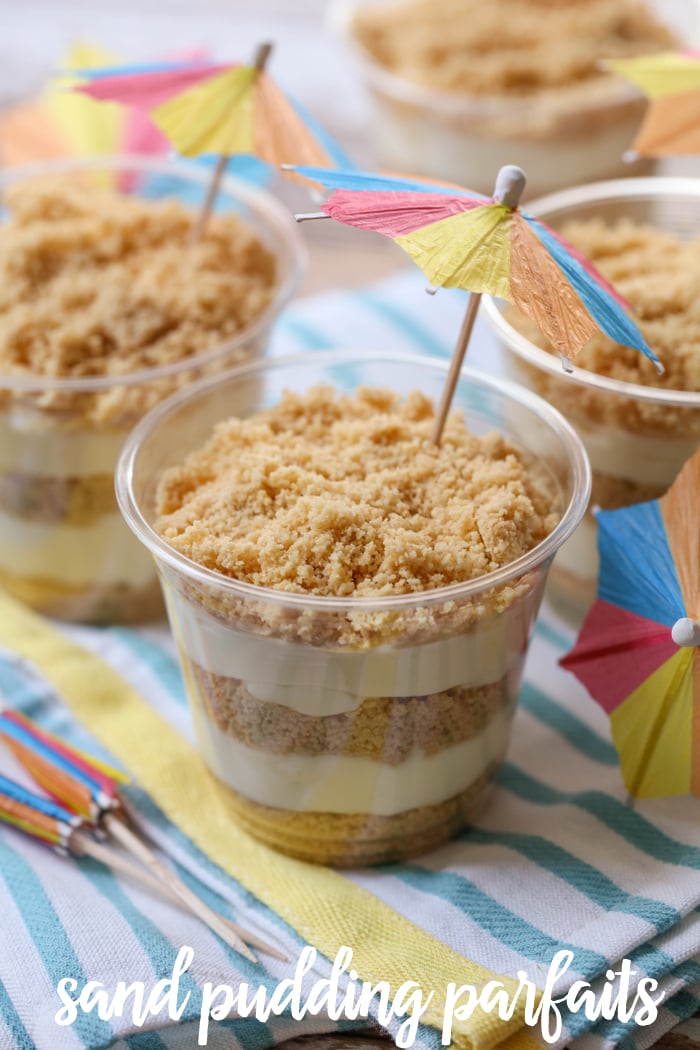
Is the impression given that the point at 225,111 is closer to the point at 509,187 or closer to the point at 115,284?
the point at 115,284

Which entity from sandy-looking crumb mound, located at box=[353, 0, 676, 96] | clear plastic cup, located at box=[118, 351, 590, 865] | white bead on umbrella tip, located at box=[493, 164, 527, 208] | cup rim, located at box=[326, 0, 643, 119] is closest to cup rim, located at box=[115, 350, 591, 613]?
clear plastic cup, located at box=[118, 351, 590, 865]

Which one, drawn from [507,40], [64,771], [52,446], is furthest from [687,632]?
[507,40]

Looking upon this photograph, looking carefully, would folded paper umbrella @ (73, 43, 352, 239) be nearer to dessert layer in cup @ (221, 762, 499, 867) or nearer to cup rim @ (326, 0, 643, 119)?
cup rim @ (326, 0, 643, 119)

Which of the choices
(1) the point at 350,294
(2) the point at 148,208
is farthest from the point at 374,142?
(2) the point at 148,208

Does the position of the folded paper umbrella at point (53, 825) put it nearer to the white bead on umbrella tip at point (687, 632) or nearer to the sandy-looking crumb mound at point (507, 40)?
the white bead on umbrella tip at point (687, 632)

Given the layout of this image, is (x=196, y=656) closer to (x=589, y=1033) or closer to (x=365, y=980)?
(x=365, y=980)
